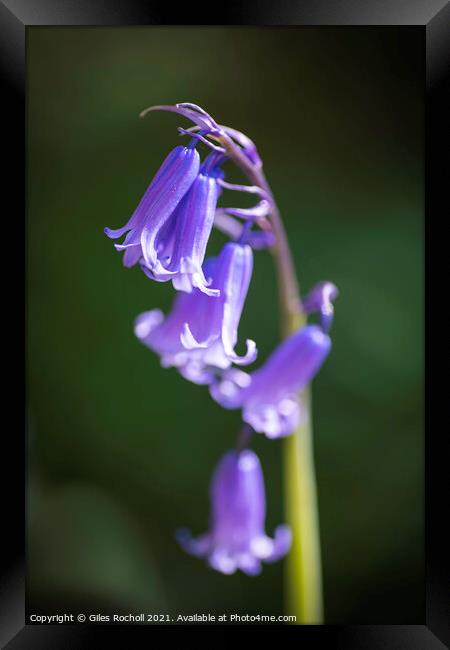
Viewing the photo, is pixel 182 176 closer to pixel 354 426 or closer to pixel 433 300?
pixel 433 300

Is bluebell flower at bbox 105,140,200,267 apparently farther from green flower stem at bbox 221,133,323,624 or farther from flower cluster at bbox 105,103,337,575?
green flower stem at bbox 221,133,323,624

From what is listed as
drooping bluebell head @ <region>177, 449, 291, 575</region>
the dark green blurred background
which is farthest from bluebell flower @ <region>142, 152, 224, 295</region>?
the dark green blurred background

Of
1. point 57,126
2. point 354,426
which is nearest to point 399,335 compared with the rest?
point 354,426

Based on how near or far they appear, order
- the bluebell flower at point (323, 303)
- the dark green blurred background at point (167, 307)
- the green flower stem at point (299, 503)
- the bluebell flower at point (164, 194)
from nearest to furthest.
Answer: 1. the bluebell flower at point (164, 194)
2. the bluebell flower at point (323, 303)
3. the green flower stem at point (299, 503)
4. the dark green blurred background at point (167, 307)

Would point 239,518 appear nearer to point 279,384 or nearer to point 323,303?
point 279,384

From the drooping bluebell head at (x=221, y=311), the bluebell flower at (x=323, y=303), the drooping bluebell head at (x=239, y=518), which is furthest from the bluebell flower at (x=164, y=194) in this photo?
the drooping bluebell head at (x=239, y=518)

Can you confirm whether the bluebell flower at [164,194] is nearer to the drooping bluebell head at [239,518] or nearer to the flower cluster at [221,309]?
the flower cluster at [221,309]

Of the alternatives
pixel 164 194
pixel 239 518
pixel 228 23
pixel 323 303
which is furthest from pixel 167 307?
pixel 164 194
